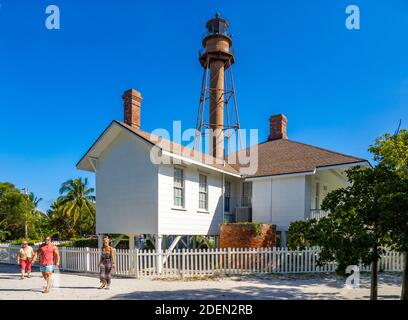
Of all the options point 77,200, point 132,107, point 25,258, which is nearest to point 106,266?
point 25,258

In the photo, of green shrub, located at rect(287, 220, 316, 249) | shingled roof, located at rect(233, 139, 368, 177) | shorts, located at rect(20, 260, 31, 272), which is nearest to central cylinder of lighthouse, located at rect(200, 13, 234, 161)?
shingled roof, located at rect(233, 139, 368, 177)

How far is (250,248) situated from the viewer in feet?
53.5

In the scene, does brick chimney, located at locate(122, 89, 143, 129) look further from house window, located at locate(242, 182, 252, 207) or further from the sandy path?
the sandy path

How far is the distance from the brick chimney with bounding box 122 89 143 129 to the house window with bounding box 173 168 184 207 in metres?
3.40

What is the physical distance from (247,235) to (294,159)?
6.01 m

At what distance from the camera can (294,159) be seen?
20953 millimetres

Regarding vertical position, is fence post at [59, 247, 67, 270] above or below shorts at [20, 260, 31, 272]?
below

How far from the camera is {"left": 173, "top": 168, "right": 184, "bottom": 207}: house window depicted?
1734 cm

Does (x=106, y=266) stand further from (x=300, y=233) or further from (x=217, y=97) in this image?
(x=217, y=97)

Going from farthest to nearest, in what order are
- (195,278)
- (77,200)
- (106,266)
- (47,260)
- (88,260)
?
1. (77,200)
2. (88,260)
3. (195,278)
4. (106,266)
5. (47,260)

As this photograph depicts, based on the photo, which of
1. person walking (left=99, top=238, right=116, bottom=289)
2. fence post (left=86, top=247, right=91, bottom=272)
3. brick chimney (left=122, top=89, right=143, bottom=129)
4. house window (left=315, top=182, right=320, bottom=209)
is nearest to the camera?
person walking (left=99, top=238, right=116, bottom=289)

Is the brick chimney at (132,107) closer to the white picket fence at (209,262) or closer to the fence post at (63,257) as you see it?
the white picket fence at (209,262)

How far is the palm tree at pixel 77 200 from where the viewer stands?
50688mm
